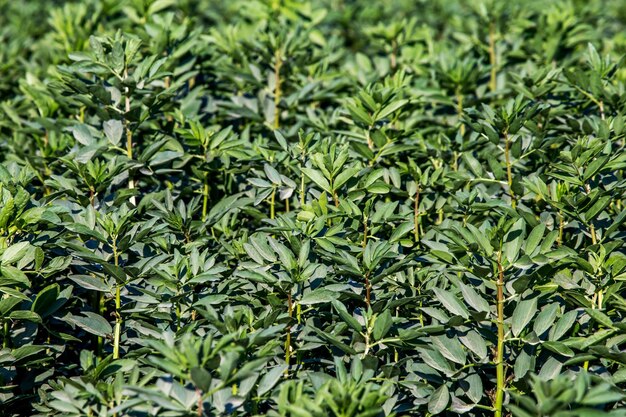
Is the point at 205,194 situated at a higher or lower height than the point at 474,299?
higher

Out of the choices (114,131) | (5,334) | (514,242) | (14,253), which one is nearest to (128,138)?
(114,131)

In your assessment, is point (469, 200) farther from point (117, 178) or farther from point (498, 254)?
point (117, 178)

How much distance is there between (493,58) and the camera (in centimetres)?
369

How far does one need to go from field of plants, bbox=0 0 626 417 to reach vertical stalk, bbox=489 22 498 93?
0.23 metres

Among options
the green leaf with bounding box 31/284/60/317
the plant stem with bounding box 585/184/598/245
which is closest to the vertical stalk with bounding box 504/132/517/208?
the plant stem with bounding box 585/184/598/245

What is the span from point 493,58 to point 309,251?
194 centimetres

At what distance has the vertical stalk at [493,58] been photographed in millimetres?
3521

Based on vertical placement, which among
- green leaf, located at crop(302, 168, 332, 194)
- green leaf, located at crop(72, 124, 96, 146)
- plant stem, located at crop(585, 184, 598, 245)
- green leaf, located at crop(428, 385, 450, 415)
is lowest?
green leaf, located at crop(428, 385, 450, 415)

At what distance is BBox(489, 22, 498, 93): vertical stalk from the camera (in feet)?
11.6

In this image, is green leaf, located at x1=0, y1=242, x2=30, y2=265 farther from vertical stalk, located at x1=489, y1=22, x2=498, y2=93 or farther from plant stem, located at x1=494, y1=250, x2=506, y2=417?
vertical stalk, located at x1=489, y1=22, x2=498, y2=93

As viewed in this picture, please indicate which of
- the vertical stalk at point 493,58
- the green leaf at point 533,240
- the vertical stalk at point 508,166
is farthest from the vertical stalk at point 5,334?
the vertical stalk at point 493,58

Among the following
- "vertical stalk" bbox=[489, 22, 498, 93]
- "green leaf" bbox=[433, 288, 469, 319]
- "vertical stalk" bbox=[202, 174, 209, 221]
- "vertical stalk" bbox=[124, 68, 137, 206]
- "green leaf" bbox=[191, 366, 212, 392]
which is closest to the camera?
"green leaf" bbox=[191, 366, 212, 392]

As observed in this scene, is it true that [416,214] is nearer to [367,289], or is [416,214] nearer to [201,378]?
[367,289]

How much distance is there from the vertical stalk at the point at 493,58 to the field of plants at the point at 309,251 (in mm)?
225
